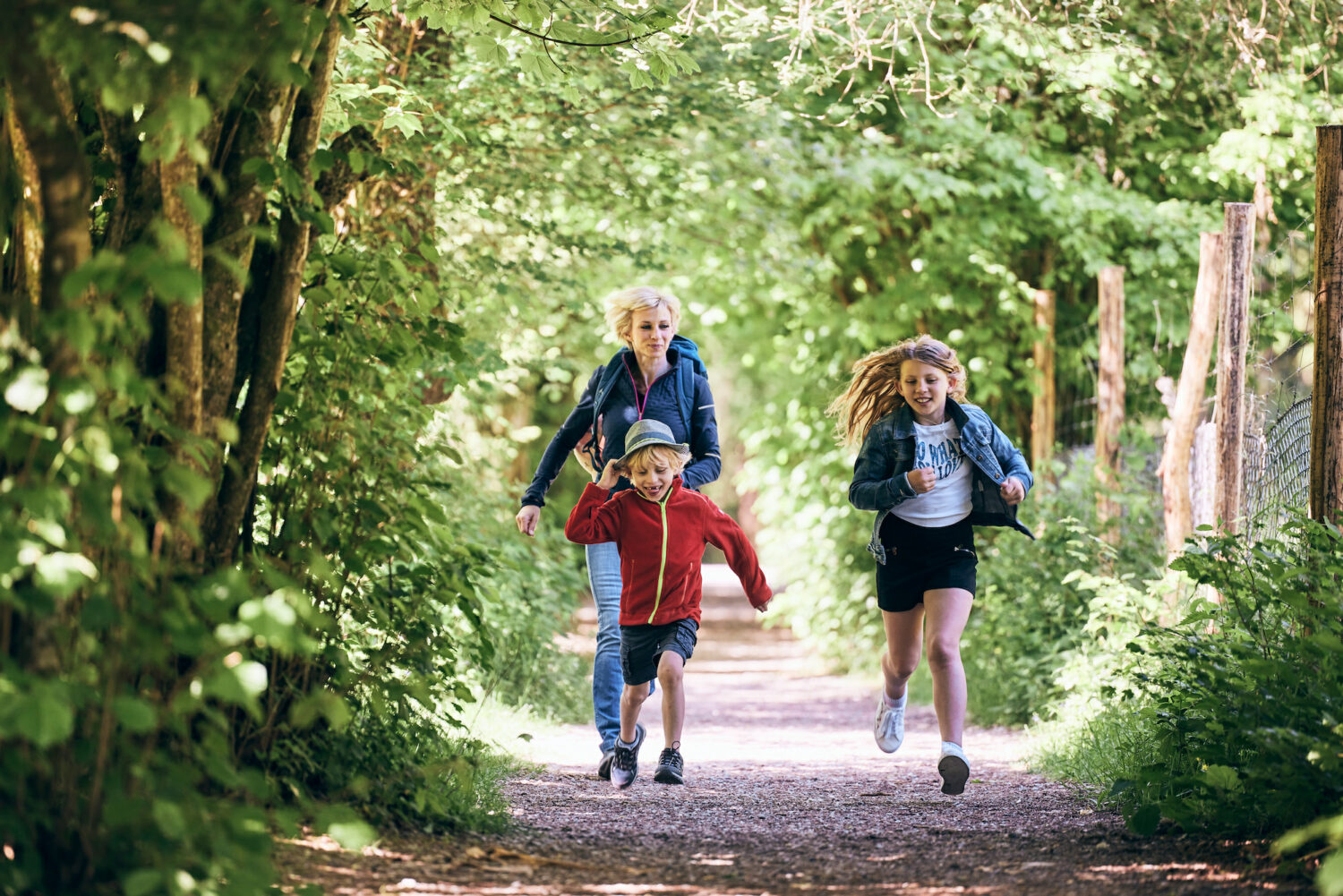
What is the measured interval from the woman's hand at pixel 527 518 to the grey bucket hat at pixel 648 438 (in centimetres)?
48

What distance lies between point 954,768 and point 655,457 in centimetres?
169

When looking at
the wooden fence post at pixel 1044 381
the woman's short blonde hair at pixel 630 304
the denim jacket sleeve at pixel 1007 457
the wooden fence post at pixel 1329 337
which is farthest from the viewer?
the wooden fence post at pixel 1044 381

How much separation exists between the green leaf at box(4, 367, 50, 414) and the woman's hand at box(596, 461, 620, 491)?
313 cm

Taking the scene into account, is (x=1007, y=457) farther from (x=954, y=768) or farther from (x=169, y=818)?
(x=169, y=818)

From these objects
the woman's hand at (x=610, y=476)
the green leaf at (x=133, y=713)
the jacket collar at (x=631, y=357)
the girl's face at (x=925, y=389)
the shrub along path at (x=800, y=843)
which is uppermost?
the jacket collar at (x=631, y=357)

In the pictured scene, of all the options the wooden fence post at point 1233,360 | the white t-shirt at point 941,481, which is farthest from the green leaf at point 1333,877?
the wooden fence post at point 1233,360

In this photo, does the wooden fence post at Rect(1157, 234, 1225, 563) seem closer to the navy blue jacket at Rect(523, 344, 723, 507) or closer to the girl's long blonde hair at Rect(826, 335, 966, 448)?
the girl's long blonde hair at Rect(826, 335, 966, 448)

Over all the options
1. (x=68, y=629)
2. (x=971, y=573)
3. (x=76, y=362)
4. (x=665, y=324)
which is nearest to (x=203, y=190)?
(x=76, y=362)

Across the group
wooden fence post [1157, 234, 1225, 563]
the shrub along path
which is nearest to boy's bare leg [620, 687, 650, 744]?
the shrub along path

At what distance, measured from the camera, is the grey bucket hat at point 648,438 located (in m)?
5.46

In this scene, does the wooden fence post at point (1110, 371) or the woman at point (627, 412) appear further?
the wooden fence post at point (1110, 371)

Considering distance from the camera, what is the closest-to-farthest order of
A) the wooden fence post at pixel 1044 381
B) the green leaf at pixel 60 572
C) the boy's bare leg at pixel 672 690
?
the green leaf at pixel 60 572 → the boy's bare leg at pixel 672 690 → the wooden fence post at pixel 1044 381

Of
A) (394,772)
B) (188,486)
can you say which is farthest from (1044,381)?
(188,486)

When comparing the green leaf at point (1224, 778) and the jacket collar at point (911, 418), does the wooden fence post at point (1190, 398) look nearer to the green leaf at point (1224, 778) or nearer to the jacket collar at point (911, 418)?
the jacket collar at point (911, 418)
